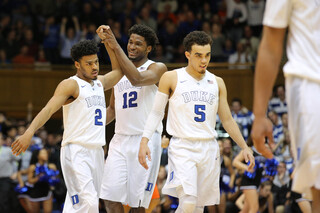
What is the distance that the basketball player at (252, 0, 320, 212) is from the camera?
3.10 m

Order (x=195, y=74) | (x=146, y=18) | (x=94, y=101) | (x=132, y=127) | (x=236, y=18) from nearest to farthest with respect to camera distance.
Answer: (x=195, y=74) < (x=94, y=101) < (x=132, y=127) < (x=236, y=18) < (x=146, y=18)

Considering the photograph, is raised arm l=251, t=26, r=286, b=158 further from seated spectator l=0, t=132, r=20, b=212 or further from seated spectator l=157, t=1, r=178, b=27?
seated spectator l=157, t=1, r=178, b=27

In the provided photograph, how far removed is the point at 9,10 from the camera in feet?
57.7

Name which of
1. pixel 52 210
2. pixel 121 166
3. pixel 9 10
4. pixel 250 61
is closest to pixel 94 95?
pixel 121 166

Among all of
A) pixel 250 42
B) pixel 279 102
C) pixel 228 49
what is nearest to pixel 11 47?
pixel 228 49

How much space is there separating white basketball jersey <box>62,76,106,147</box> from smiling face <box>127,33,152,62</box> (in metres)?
0.79

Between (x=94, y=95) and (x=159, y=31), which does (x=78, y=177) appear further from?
(x=159, y=31)

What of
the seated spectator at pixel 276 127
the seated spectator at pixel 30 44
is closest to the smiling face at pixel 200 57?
the seated spectator at pixel 276 127

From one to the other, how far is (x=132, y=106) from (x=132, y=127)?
0.26 m

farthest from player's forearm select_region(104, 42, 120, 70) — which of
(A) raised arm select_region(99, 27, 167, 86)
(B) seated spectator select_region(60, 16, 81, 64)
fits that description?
(B) seated spectator select_region(60, 16, 81, 64)

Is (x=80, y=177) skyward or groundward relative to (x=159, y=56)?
skyward

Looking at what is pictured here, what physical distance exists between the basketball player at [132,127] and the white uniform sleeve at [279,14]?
3.37 m

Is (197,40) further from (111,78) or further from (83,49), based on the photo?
(83,49)

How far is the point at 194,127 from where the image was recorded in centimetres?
593
